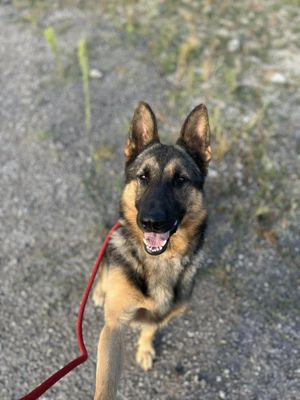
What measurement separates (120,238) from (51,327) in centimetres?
131

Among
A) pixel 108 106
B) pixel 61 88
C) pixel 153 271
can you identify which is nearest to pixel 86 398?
pixel 153 271

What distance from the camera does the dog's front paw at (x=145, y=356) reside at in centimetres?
386

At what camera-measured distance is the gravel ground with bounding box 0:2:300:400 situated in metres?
3.81

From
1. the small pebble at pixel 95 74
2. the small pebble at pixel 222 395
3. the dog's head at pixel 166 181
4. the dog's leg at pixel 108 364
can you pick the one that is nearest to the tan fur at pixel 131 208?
the dog's head at pixel 166 181

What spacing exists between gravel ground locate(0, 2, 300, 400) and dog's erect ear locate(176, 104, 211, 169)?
4.88 feet

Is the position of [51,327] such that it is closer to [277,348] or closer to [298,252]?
[277,348]

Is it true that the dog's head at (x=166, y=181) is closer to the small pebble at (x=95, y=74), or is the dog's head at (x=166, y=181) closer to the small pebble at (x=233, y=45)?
the small pebble at (x=95, y=74)

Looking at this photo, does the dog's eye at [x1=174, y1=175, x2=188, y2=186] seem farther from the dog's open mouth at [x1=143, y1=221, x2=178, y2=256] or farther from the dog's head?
the dog's open mouth at [x1=143, y1=221, x2=178, y2=256]

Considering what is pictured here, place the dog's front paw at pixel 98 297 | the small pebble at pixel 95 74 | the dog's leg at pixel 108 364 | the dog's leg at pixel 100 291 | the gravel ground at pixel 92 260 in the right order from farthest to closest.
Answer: the small pebble at pixel 95 74 → the dog's front paw at pixel 98 297 → the dog's leg at pixel 100 291 → the gravel ground at pixel 92 260 → the dog's leg at pixel 108 364

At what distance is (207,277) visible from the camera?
4531 mm

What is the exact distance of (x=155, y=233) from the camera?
10.3ft

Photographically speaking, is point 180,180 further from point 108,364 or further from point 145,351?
point 145,351

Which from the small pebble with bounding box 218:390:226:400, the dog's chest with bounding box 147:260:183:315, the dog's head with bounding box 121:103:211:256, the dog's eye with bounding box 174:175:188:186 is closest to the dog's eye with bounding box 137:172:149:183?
the dog's head with bounding box 121:103:211:256

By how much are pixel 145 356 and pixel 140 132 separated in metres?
2.09
